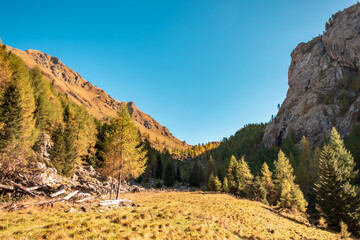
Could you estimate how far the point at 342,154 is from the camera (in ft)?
111

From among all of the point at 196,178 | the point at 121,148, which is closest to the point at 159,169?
the point at 196,178

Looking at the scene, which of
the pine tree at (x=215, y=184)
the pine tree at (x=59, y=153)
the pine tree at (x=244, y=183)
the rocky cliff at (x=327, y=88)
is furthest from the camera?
the rocky cliff at (x=327, y=88)

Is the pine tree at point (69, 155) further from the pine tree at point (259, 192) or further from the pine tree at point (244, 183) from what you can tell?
the pine tree at point (259, 192)

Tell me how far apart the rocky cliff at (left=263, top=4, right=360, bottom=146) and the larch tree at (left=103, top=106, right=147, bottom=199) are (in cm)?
8414

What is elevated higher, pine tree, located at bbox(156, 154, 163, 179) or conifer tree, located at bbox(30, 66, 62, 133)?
conifer tree, located at bbox(30, 66, 62, 133)

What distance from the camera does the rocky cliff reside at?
77688 mm

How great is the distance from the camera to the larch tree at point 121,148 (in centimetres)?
2180

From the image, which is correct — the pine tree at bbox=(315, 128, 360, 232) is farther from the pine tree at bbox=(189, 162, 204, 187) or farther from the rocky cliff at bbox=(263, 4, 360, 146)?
the rocky cliff at bbox=(263, 4, 360, 146)

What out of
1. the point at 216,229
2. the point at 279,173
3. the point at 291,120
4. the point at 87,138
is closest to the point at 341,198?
the point at 279,173

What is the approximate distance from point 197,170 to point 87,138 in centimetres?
4861

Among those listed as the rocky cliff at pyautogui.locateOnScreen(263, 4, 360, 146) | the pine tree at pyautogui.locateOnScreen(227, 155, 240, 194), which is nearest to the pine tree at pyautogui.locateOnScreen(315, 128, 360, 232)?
the pine tree at pyautogui.locateOnScreen(227, 155, 240, 194)

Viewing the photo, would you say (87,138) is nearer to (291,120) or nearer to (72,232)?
(72,232)

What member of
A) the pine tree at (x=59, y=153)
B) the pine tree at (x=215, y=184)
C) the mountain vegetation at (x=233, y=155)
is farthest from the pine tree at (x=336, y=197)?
the pine tree at (x=59, y=153)

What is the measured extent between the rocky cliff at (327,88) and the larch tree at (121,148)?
276 feet
